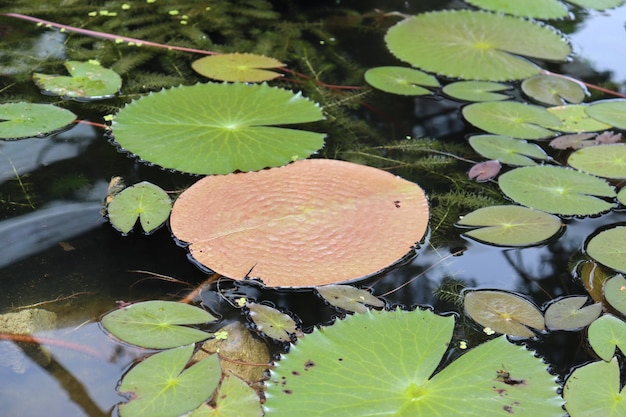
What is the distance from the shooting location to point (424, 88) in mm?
2400

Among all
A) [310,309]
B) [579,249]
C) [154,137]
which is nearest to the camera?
[310,309]

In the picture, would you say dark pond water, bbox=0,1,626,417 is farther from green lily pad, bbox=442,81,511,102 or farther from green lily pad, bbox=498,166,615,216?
green lily pad, bbox=442,81,511,102

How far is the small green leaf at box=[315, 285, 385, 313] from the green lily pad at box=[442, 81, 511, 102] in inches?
42.0

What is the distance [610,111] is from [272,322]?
1.50m

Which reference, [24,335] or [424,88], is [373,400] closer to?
[24,335]

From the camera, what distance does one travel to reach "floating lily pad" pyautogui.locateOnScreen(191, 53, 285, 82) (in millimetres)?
2338

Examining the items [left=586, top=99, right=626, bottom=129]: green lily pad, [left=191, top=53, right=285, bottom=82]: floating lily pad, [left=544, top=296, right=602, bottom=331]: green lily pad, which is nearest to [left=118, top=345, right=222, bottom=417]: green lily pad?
[left=544, top=296, right=602, bottom=331]: green lily pad

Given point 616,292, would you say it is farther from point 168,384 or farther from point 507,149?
point 168,384

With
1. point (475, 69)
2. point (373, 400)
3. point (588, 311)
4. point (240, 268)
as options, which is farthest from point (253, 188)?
point (475, 69)

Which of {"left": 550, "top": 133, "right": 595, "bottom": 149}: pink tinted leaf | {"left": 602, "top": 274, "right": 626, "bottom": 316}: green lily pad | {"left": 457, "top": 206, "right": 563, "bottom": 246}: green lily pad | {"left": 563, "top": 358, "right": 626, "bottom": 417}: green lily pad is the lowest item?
{"left": 563, "top": 358, "right": 626, "bottom": 417}: green lily pad

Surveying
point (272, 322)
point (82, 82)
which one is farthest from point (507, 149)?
point (82, 82)

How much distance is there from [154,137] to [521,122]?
3.84 ft

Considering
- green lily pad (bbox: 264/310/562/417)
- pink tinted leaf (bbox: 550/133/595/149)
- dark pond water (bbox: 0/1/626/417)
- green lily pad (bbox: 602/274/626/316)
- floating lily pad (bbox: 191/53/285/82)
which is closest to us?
green lily pad (bbox: 264/310/562/417)

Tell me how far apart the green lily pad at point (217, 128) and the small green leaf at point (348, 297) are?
1.63 ft
